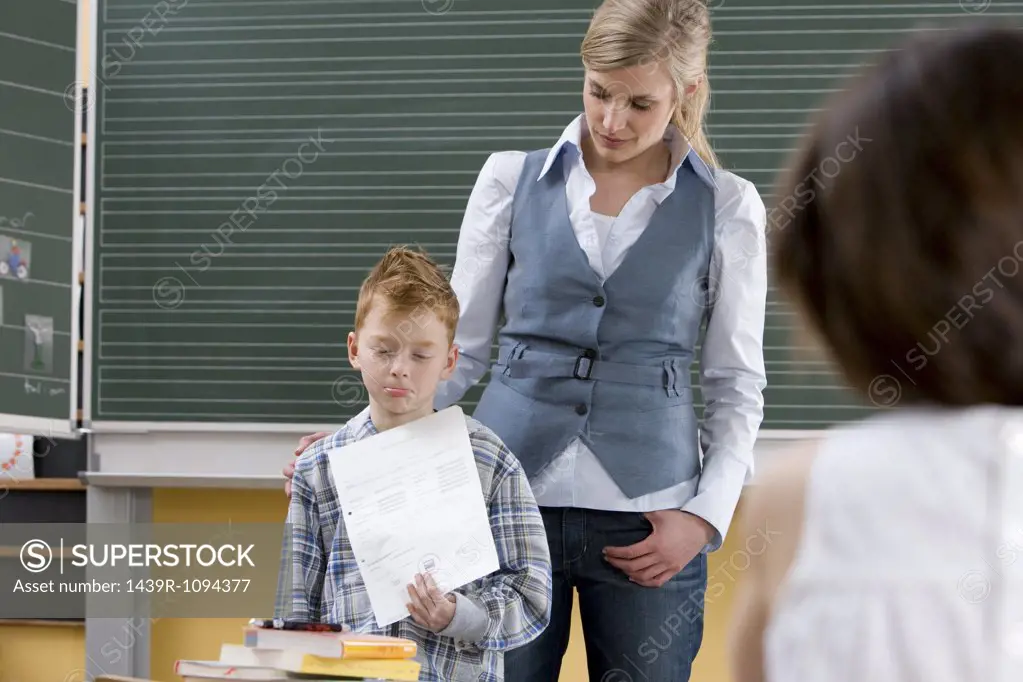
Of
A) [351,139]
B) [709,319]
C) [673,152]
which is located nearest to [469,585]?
[709,319]

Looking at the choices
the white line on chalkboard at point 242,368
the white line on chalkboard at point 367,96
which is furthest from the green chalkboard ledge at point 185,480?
the white line on chalkboard at point 367,96

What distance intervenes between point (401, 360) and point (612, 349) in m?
0.29

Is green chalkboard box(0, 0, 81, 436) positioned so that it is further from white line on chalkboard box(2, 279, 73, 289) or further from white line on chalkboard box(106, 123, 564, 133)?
white line on chalkboard box(106, 123, 564, 133)

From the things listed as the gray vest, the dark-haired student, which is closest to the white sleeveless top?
the dark-haired student

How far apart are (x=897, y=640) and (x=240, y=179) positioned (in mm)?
2209

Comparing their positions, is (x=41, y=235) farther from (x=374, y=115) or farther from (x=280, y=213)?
(x=374, y=115)

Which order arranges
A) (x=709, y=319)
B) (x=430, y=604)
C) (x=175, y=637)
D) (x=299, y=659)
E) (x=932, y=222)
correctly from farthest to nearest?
(x=175, y=637), (x=709, y=319), (x=430, y=604), (x=299, y=659), (x=932, y=222)

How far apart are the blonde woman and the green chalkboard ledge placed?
988mm

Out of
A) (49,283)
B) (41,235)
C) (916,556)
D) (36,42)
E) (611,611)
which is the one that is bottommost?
(611,611)

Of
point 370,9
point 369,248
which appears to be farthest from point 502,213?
point 370,9

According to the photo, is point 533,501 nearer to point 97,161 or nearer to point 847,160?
point 847,160

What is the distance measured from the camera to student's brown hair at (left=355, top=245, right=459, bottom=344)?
1581 mm

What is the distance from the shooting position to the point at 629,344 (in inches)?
62.9

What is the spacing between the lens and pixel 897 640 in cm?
56
